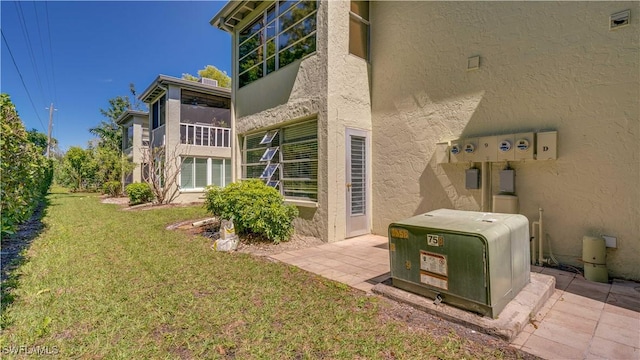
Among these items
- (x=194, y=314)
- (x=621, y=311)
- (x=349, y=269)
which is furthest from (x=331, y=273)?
(x=621, y=311)

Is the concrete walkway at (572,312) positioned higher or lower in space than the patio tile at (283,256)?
higher

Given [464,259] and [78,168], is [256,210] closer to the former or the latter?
[464,259]

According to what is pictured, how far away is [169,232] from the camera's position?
840cm

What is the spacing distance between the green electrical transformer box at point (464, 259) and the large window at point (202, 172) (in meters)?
16.2

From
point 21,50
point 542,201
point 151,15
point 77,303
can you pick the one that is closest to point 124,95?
point 21,50

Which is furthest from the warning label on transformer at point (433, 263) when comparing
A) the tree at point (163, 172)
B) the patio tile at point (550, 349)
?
the tree at point (163, 172)

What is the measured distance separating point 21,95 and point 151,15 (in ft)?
46.8

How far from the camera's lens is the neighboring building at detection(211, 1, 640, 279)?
14.8 feet

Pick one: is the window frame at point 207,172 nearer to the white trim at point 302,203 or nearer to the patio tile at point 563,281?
the white trim at point 302,203

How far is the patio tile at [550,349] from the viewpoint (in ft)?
8.22

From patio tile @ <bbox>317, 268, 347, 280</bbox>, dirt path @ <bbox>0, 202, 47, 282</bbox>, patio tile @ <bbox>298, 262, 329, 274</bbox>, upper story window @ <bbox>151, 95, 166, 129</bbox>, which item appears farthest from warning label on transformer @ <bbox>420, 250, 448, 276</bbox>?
upper story window @ <bbox>151, 95, 166, 129</bbox>

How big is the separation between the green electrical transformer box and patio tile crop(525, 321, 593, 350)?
38cm

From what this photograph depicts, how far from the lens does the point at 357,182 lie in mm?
7555

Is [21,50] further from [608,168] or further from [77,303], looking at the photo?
[608,168]
